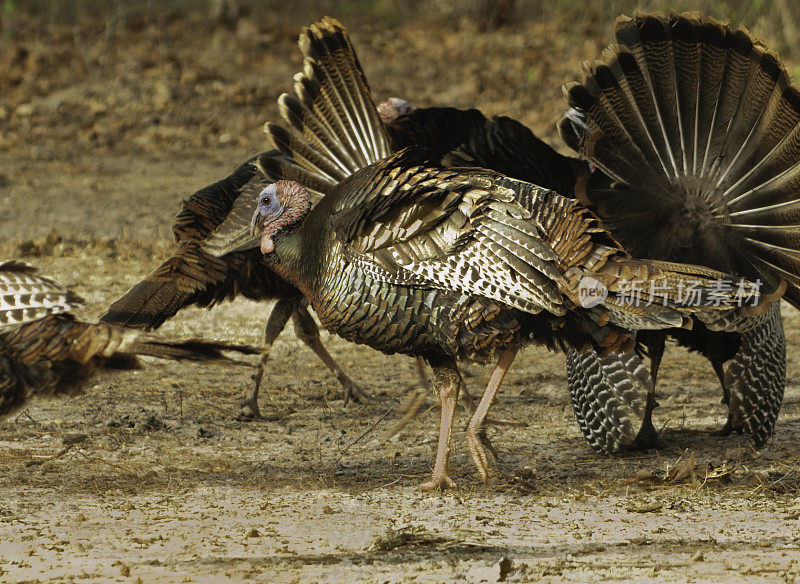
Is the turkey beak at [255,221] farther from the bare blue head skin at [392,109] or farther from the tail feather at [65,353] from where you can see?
the bare blue head skin at [392,109]

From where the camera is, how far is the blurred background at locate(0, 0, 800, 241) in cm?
1042

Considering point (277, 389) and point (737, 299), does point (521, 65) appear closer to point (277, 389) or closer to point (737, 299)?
point (277, 389)

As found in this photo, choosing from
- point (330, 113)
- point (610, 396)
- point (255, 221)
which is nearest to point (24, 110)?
point (330, 113)

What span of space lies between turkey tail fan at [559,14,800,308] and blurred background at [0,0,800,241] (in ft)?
17.1

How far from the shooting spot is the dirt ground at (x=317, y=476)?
3.49 m

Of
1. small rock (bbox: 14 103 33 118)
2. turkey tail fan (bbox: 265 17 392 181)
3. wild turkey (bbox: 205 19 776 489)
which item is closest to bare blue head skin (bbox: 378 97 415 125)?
turkey tail fan (bbox: 265 17 392 181)

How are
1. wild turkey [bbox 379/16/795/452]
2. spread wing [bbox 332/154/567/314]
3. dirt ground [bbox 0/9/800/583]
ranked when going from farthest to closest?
wild turkey [bbox 379/16/795/452] → spread wing [bbox 332/154/567/314] → dirt ground [bbox 0/9/800/583]

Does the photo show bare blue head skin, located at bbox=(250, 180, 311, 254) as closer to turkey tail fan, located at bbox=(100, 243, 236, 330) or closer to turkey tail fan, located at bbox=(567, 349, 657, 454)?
turkey tail fan, located at bbox=(100, 243, 236, 330)

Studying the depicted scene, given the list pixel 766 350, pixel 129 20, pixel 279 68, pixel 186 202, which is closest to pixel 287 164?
pixel 186 202

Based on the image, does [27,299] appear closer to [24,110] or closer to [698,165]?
[698,165]

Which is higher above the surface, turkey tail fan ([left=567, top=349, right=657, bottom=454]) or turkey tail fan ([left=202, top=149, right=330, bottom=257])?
turkey tail fan ([left=202, top=149, right=330, bottom=257])

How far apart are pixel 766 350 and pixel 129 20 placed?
11.6m

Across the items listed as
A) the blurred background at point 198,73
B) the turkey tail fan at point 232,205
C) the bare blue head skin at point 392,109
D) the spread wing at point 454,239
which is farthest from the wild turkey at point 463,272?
the blurred background at point 198,73

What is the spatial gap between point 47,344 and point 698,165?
2.83 metres
